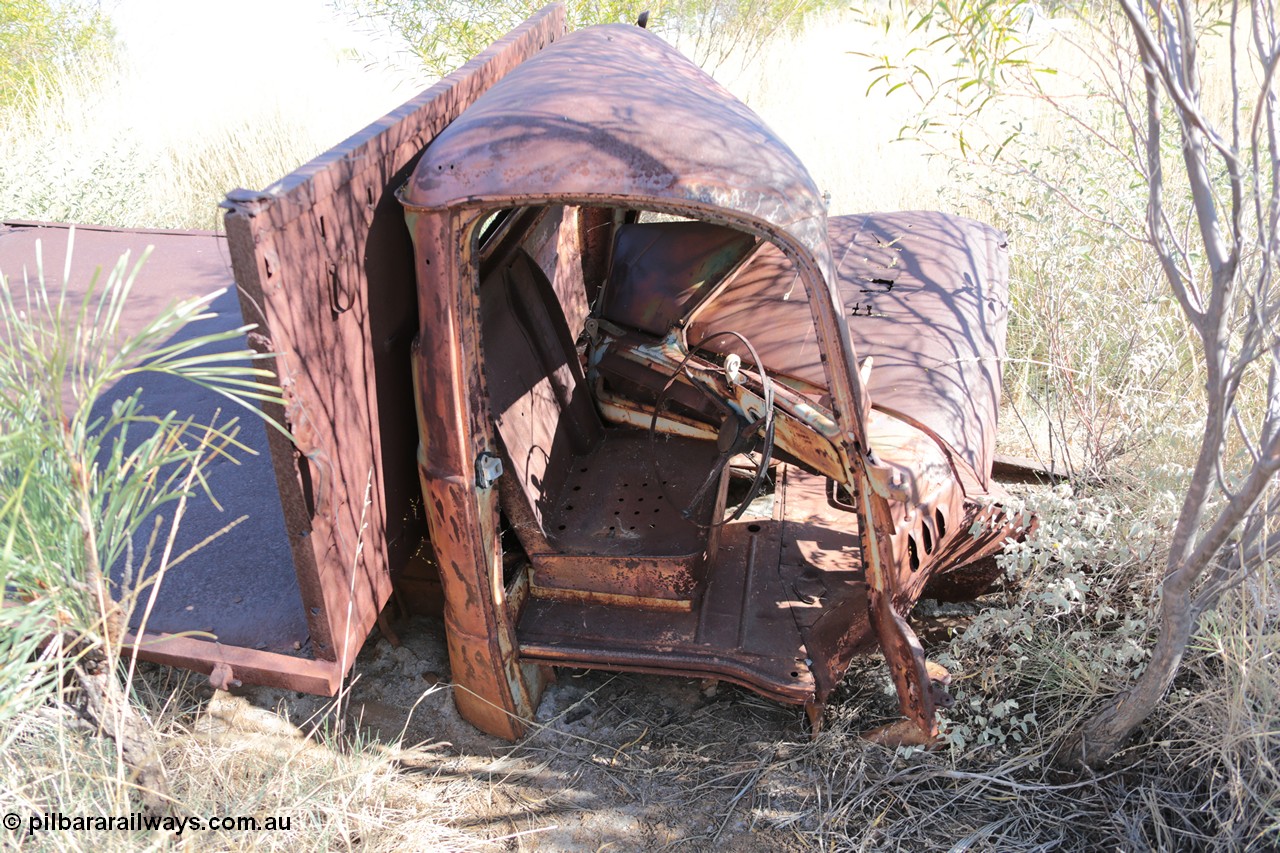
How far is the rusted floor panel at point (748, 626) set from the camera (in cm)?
256

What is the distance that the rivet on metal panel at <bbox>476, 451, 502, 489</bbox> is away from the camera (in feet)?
7.71

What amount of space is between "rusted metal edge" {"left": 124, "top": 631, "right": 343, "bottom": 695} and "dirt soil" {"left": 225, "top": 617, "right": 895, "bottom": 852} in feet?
1.14

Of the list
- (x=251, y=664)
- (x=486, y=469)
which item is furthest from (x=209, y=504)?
(x=486, y=469)

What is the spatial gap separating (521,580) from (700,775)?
0.76 metres

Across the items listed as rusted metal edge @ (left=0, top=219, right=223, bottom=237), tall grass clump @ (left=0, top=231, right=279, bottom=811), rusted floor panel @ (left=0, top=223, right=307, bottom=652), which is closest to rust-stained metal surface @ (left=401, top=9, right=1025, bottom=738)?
rusted floor panel @ (left=0, top=223, right=307, bottom=652)

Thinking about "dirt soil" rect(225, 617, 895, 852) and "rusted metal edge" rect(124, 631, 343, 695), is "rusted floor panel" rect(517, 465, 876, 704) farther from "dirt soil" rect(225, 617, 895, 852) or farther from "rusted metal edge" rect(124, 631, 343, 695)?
"rusted metal edge" rect(124, 631, 343, 695)

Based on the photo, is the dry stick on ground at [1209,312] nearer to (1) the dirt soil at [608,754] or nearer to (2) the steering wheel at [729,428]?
(1) the dirt soil at [608,754]

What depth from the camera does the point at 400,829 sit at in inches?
93.0

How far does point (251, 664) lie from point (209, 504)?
0.79 meters

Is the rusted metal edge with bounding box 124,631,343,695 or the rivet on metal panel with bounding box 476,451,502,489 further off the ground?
the rivet on metal panel with bounding box 476,451,502,489

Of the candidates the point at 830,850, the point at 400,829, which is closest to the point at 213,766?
the point at 400,829

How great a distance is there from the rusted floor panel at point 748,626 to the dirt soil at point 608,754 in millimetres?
291

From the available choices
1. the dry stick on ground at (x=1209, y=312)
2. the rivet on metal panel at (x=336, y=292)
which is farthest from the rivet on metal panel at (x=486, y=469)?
the dry stick on ground at (x=1209, y=312)

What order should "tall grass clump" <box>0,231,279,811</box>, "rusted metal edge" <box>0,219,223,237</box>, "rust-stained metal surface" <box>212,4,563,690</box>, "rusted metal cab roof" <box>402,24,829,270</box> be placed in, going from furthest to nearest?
"rusted metal edge" <box>0,219,223,237</box> → "rusted metal cab roof" <box>402,24,829,270</box> → "rust-stained metal surface" <box>212,4,563,690</box> → "tall grass clump" <box>0,231,279,811</box>
